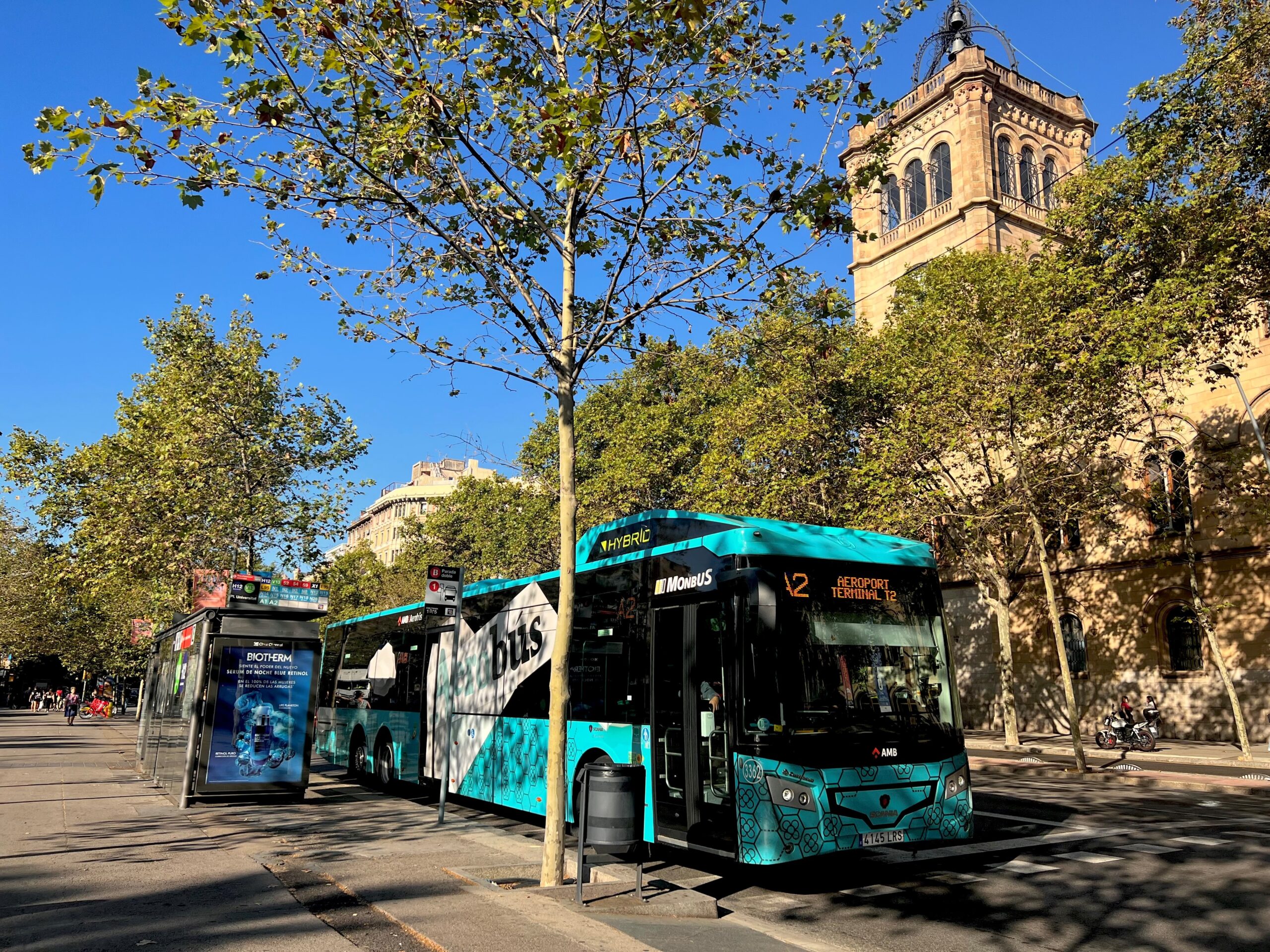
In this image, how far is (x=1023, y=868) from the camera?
8.75 metres

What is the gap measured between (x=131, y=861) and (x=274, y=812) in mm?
4112

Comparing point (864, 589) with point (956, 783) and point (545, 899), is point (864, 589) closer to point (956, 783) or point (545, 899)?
point (956, 783)

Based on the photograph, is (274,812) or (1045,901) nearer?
(1045,901)

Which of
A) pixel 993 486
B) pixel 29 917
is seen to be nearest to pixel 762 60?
pixel 29 917

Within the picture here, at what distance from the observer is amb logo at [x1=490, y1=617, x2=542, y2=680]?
1130 centimetres

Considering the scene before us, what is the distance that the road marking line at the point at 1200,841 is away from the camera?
32.8 feet

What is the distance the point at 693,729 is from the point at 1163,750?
19.3m

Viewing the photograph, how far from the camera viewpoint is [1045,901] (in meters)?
7.46

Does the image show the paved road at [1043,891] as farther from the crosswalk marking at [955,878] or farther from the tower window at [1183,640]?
the tower window at [1183,640]

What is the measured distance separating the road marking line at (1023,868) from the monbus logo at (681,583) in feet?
13.2

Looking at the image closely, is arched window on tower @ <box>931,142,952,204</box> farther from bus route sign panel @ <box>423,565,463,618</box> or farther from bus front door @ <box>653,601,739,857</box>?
bus front door @ <box>653,601,739,857</box>

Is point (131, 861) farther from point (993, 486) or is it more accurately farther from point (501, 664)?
point (993, 486)

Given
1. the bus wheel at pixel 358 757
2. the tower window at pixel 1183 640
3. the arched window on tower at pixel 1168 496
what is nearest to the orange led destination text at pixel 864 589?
the bus wheel at pixel 358 757

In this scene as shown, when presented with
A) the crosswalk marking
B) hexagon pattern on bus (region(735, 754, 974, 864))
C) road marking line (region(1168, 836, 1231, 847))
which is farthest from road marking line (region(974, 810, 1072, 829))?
hexagon pattern on bus (region(735, 754, 974, 864))
